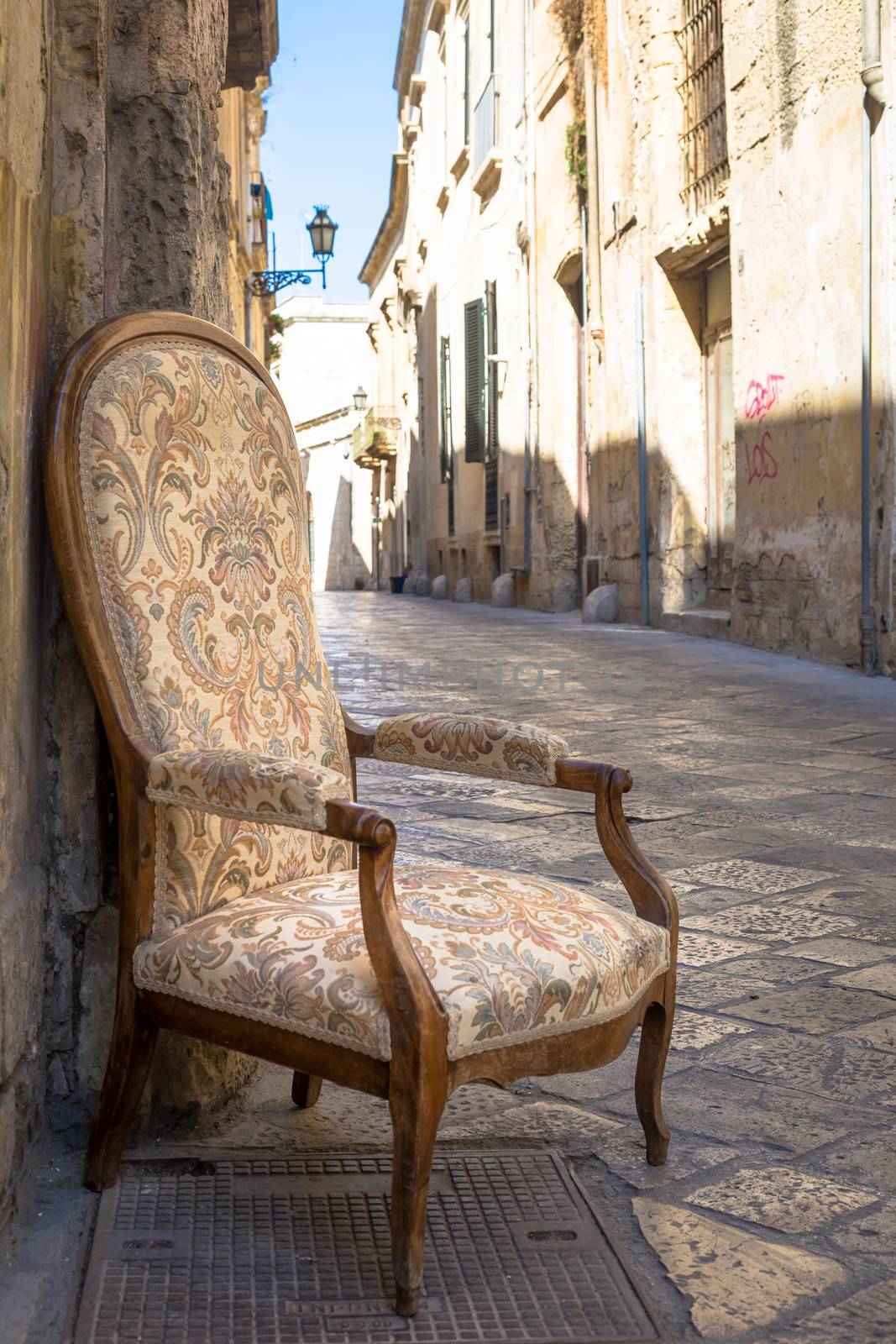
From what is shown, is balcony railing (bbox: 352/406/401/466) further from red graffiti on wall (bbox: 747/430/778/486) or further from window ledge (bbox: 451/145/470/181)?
red graffiti on wall (bbox: 747/430/778/486)

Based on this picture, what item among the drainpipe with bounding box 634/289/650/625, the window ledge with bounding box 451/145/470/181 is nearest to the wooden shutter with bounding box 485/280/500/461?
the window ledge with bounding box 451/145/470/181

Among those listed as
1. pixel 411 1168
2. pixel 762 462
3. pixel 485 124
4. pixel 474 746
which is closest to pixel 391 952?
pixel 411 1168

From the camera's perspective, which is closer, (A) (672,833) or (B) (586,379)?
(A) (672,833)

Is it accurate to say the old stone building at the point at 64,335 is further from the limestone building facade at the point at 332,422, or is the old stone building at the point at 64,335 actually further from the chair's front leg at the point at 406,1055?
the limestone building facade at the point at 332,422

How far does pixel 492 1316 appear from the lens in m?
1.76

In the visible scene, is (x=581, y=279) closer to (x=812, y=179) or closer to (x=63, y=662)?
(x=812, y=179)

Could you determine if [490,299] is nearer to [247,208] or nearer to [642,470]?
[247,208]

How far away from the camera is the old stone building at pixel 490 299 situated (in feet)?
55.2

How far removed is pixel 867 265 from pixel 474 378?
13.0 metres

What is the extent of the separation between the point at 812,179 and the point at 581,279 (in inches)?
303

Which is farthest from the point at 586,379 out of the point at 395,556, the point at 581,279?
the point at 395,556

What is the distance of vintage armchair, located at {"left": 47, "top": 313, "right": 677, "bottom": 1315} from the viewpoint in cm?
176

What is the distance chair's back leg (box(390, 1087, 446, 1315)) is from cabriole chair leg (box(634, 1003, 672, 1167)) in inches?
20.5

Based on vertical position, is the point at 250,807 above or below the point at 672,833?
above
